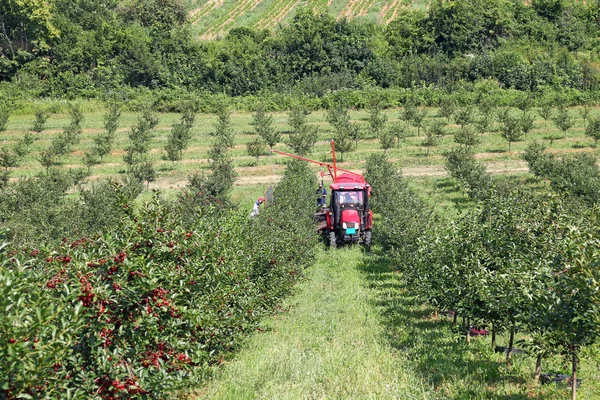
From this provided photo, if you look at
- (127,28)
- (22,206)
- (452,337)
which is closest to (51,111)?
(127,28)

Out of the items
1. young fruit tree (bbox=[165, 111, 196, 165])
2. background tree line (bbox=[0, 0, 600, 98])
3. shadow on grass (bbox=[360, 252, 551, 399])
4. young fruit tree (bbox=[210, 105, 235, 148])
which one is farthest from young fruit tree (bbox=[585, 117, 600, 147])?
shadow on grass (bbox=[360, 252, 551, 399])

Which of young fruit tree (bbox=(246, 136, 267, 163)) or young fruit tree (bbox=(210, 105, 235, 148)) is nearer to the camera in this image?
young fruit tree (bbox=(246, 136, 267, 163))

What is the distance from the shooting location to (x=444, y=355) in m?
11.2

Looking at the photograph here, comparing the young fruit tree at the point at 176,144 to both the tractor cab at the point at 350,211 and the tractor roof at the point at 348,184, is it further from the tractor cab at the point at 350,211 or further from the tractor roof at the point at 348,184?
Answer: the tractor cab at the point at 350,211

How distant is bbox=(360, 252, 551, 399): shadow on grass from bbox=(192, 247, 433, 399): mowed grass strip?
0.31m

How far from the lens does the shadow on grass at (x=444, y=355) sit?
9.11 meters

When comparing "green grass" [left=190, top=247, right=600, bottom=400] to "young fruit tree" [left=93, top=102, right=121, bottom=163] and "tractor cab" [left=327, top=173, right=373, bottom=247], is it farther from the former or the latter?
"young fruit tree" [left=93, top=102, right=121, bottom=163]

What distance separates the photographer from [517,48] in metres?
71.1

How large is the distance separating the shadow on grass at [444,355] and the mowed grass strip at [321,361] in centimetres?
31

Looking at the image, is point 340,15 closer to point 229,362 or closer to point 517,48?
point 517,48

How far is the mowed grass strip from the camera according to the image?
8.69 metres

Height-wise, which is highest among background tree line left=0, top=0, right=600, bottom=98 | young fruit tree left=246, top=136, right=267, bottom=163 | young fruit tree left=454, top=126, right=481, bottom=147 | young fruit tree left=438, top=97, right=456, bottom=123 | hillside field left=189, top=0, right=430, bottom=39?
hillside field left=189, top=0, right=430, bottom=39

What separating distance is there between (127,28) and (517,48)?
1844 inches

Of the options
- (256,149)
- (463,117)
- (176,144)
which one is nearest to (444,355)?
(256,149)
